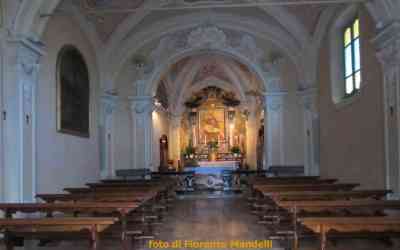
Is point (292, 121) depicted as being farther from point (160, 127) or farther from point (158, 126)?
point (160, 127)

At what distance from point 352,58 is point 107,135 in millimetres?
7002

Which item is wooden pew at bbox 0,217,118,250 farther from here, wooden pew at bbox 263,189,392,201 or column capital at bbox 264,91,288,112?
column capital at bbox 264,91,288,112

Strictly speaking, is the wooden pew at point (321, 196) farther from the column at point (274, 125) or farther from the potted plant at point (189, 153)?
the potted plant at point (189, 153)

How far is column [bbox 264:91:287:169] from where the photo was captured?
13.6 metres

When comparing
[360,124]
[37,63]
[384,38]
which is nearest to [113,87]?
[37,63]

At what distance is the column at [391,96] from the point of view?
22.3 ft

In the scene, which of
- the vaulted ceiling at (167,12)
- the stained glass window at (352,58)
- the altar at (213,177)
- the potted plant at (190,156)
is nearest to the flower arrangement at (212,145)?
the potted plant at (190,156)

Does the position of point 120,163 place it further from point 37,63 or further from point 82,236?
point 82,236

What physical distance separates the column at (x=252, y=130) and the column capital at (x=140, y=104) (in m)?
7.00

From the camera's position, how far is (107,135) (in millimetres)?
12742

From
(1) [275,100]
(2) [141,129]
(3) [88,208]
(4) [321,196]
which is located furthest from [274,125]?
(3) [88,208]

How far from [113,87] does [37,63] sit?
5.20 m

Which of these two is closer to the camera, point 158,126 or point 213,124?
point 158,126

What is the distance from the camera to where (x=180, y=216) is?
8875mm
